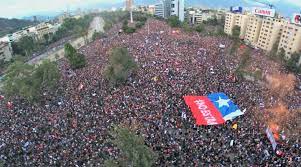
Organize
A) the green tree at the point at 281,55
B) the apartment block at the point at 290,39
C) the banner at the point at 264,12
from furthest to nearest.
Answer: the banner at the point at 264,12 < the green tree at the point at 281,55 < the apartment block at the point at 290,39

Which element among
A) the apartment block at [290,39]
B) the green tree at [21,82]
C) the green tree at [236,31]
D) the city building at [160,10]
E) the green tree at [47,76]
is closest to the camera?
the green tree at [21,82]

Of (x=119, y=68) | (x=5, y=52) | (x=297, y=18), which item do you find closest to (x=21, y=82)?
(x=119, y=68)

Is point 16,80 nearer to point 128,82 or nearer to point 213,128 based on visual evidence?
point 128,82

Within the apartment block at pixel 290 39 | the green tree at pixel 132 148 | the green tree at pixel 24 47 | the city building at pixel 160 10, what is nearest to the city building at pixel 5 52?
the green tree at pixel 24 47

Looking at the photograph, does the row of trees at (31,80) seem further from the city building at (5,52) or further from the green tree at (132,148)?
the city building at (5,52)

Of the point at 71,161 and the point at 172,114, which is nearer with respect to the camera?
the point at 71,161

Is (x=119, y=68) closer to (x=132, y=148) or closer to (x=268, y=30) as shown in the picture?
(x=132, y=148)

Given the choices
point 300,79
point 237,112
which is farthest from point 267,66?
point 237,112
